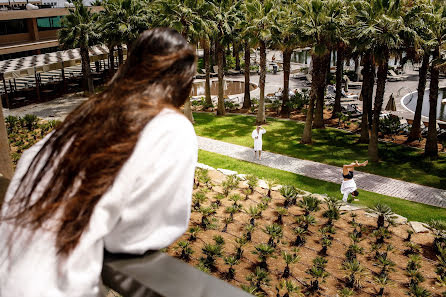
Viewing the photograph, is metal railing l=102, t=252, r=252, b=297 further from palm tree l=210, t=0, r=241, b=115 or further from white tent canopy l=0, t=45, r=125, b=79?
palm tree l=210, t=0, r=241, b=115

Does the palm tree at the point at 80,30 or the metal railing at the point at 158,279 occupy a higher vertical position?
the palm tree at the point at 80,30

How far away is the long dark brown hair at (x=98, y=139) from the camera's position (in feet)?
3.92

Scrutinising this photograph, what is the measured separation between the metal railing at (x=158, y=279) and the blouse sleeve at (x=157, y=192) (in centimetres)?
5

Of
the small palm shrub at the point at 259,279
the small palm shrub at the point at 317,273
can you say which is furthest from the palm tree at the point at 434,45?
the small palm shrub at the point at 259,279

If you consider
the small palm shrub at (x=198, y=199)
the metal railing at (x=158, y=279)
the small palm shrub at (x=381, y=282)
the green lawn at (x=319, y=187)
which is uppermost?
the metal railing at (x=158, y=279)

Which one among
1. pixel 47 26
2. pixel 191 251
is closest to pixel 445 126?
pixel 191 251

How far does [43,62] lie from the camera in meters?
28.6

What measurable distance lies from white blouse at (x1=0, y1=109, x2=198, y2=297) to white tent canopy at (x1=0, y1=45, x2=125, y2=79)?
26.5 meters

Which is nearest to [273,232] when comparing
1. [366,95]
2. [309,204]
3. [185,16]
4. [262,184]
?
[309,204]

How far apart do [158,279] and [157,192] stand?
266 mm

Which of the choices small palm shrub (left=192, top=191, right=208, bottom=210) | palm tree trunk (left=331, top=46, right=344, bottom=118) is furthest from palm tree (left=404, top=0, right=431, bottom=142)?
small palm shrub (left=192, top=191, right=208, bottom=210)

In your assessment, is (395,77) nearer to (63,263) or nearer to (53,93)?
(53,93)

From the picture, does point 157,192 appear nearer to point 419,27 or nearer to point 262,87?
point 419,27

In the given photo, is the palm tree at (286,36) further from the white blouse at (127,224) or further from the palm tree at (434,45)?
the white blouse at (127,224)
